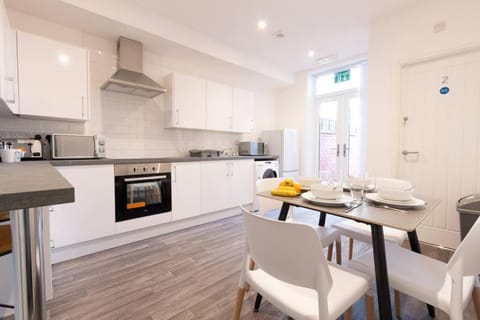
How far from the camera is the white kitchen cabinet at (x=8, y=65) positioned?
163cm

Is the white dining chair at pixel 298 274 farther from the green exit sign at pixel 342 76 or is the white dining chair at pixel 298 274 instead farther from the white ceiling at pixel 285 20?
the green exit sign at pixel 342 76

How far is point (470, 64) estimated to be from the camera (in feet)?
7.72

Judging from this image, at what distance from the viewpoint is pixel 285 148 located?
434 centimetres

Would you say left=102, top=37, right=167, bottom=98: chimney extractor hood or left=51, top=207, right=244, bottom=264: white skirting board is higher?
left=102, top=37, right=167, bottom=98: chimney extractor hood

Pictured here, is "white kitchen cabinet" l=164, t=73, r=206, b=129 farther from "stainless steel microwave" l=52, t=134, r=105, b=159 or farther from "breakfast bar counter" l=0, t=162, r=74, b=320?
"breakfast bar counter" l=0, t=162, r=74, b=320

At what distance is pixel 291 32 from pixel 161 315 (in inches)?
137

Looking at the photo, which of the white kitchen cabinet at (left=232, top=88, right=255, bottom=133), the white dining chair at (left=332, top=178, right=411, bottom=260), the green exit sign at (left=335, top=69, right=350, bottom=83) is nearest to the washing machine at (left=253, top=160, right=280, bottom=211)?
the white kitchen cabinet at (left=232, top=88, right=255, bottom=133)

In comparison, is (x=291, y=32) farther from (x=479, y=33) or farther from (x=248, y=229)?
(x=248, y=229)

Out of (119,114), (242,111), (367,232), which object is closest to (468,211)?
(367,232)

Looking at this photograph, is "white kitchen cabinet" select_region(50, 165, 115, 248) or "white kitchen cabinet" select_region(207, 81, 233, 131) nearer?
"white kitchen cabinet" select_region(50, 165, 115, 248)

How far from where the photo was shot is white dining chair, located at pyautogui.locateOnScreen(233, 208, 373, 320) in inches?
31.0

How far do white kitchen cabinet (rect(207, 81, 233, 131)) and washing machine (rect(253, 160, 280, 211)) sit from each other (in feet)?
2.74

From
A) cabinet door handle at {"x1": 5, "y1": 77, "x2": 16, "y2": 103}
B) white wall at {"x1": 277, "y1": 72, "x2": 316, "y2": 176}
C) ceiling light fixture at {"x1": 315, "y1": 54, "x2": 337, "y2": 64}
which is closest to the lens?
cabinet door handle at {"x1": 5, "y1": 77, "x2": 16, "y2": 103}

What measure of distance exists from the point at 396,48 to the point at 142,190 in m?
3.50
